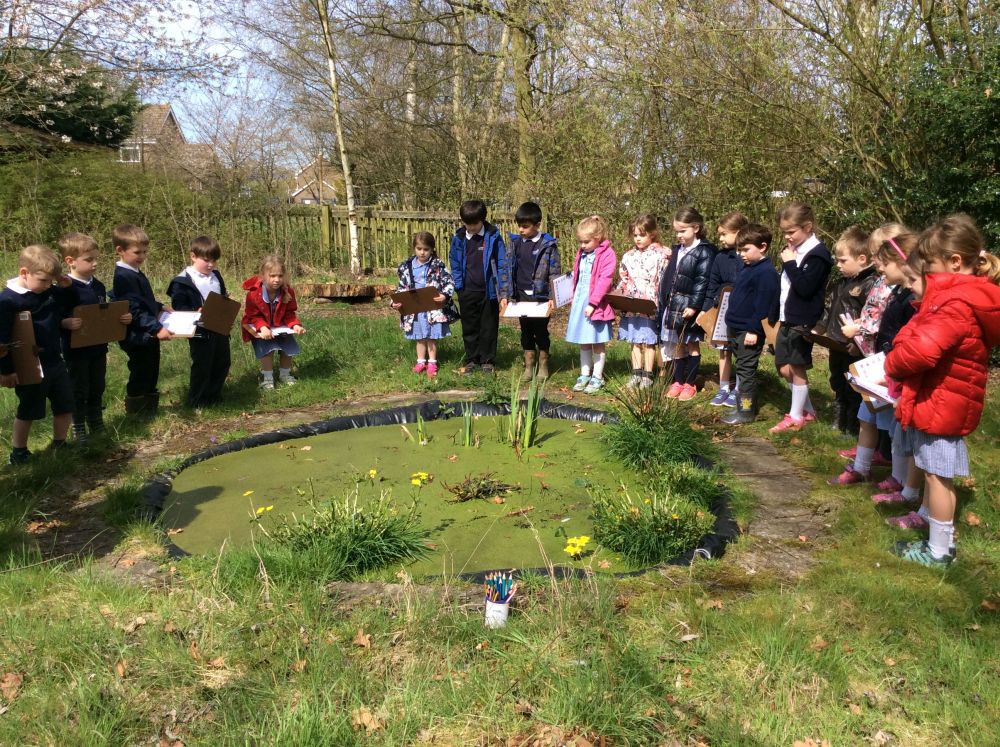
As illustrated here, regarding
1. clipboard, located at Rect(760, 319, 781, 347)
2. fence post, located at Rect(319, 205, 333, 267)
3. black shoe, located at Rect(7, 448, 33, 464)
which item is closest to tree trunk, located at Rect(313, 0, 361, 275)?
fence post, located at Rect(319, 205, 333, 267)

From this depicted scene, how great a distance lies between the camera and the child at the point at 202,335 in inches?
243

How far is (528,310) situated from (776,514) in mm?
3200

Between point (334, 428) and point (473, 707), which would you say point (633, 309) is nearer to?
point (334, 428)

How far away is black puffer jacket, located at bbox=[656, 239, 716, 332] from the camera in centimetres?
615

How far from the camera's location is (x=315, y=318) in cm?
1020

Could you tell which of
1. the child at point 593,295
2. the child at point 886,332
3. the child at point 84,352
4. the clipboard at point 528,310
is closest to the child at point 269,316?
the child at point 84,352

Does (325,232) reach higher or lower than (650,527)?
higher

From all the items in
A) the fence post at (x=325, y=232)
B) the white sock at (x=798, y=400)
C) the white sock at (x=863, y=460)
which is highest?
the fence post at (x=325, y=232)

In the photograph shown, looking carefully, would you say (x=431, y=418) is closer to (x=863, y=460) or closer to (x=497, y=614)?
(x=863, y=460)

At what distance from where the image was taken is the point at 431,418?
625 centimetres

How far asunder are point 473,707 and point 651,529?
1.47m

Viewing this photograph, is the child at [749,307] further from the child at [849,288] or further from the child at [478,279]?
the child at [478,279]

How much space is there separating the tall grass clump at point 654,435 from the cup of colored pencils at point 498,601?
6.59ft

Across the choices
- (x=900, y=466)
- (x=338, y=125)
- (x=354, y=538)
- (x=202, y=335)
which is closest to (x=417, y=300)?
(x=202, y=335)
